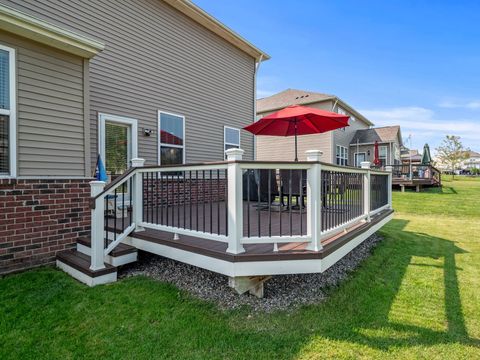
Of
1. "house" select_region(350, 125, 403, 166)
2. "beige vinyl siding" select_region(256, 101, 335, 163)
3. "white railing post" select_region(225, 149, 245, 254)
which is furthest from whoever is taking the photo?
"house" select_region(350, 125, 403, 166)

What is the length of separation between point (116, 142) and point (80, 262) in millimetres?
2944

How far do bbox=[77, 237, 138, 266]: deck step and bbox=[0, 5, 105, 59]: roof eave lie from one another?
2971 millimetres

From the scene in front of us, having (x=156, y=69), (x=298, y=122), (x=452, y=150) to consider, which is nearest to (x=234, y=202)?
(x=298, y=122)

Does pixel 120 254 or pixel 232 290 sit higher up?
pixel 120 254

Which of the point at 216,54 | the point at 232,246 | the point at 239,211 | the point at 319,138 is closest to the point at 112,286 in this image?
the point at 232,246

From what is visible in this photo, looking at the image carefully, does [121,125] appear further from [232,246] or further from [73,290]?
[232,246]

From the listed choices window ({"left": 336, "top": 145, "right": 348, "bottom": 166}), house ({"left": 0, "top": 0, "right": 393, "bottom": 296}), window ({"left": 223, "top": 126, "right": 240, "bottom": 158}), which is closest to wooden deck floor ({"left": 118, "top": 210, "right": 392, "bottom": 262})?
house ({"left": 0, "top": 0, "right": 393, "bottom": 296})

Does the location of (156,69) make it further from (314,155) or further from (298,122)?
(314,155)

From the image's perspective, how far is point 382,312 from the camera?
3162mm

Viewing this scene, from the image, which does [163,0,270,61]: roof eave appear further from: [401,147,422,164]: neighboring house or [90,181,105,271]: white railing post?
[401,147,422,164]: neighboring house

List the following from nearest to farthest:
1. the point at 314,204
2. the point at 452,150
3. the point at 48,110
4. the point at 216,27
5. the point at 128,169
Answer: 1. the point at 314,204
2. the point at 48,110
3. the point at 128,169
4. the point at 216,27
5. the point at 452,150

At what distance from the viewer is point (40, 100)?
4.13m

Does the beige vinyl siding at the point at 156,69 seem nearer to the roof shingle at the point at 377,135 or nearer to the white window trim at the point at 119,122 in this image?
the white window trim at the point at 119,122

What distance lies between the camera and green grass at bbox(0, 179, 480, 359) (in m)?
2.49
